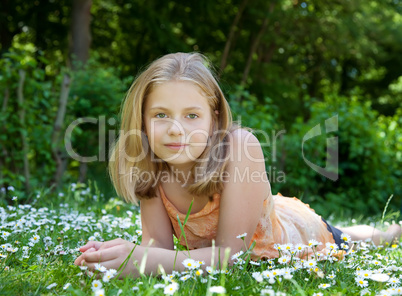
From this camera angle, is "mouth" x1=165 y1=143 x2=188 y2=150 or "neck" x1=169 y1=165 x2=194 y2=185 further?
"neck" x1=169 y1=165 x2=194 y2=185

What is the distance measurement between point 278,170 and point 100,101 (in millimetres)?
2363

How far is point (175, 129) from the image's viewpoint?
1947 mm

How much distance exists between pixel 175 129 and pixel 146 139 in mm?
344

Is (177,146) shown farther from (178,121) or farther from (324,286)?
(324,286)

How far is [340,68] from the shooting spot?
17.0 m

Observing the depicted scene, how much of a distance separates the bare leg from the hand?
5.58 feet

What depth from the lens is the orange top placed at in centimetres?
224

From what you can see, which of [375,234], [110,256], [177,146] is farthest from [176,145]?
[375,234]

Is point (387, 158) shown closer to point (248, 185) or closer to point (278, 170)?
point (278, 170)

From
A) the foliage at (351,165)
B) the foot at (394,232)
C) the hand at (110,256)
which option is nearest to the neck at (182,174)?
the hand at (110,256)

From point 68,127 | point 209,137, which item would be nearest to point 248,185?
point 209,137

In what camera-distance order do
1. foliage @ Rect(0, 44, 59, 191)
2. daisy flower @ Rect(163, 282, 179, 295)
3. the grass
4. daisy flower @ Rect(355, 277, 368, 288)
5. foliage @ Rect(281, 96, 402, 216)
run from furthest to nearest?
foliage @ Rect(281, 96, 402, 216)
foliage @ Rect(0, 44, 59, 191)
daisy flower @ Rect(355, 277, 368, 288)
the grass
daisy flower @ Rect(163, 282, 179, 295)

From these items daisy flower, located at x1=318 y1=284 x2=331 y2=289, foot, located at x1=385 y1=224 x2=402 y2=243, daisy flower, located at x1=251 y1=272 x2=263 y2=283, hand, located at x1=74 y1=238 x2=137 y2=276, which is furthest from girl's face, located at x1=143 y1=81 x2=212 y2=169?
foot, located at x1=385 y1=224 x2=402 y2=243

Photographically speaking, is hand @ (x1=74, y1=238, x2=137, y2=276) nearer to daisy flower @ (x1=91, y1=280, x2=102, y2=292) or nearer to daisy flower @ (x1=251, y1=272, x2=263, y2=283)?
daisy flower @ (x1=91, y1=280, x2=102, y2=292)
